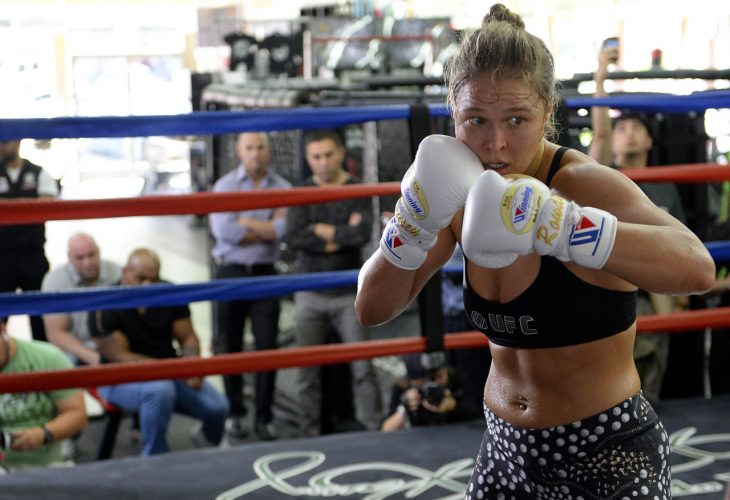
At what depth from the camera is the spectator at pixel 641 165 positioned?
3.22m

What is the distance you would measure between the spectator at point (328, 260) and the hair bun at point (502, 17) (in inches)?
91.0

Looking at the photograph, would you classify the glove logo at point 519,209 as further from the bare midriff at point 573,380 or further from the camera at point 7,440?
the camera at point 7,440

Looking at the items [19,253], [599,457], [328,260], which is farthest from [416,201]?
[19,253]

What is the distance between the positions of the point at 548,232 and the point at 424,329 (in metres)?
1.53

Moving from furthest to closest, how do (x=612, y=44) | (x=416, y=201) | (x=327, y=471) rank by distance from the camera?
(x=612, y=44)
(x=327, y=471)
(x=416, y=201)

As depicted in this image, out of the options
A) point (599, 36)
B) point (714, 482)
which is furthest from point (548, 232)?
point (599, 36)

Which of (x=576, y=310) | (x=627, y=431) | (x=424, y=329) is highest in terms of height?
(x=576, y=310)

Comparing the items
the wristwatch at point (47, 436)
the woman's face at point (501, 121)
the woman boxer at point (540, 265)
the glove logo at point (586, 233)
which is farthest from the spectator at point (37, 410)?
the glove logo at point (586, 233)

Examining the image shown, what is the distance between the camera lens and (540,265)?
4.57ft

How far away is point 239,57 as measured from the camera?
18.6 feet

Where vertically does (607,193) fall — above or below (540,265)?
above

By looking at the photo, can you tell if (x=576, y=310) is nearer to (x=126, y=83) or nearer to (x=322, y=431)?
(x=322, y=431)

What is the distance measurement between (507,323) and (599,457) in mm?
243

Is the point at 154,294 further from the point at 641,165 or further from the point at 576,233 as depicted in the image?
the point at 641,165
